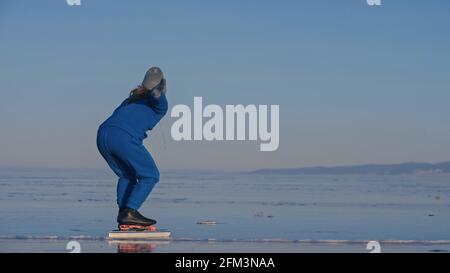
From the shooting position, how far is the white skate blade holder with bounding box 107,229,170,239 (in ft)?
25.6

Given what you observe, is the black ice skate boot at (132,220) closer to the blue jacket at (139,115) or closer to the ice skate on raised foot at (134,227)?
the ice skate on raised foot at (134,227)

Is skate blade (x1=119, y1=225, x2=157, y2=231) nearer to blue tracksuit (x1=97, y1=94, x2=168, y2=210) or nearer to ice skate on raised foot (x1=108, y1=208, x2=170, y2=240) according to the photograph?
ice skate on raised foot (x1=108, y1=208, x2=170, y2=240)

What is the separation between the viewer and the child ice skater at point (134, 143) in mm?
7852

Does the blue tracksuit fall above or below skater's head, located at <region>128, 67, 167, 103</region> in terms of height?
below

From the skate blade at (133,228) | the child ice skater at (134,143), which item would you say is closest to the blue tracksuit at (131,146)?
the child ice skater at (134,143)

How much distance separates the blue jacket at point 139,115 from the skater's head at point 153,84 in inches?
1.4

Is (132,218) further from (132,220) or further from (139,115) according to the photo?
(139,115)

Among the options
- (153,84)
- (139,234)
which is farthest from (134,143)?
(139,234)

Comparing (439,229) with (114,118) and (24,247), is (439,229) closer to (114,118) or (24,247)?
(114,118)

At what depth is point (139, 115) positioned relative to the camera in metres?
7.91

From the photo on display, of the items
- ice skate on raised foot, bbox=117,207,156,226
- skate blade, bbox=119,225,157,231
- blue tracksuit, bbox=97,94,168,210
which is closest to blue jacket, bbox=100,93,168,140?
blue tracksuit, bbox=97,94,168,210

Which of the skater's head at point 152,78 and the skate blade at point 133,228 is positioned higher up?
the skater's head at point 152,78

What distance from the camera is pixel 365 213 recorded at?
29.8ft
